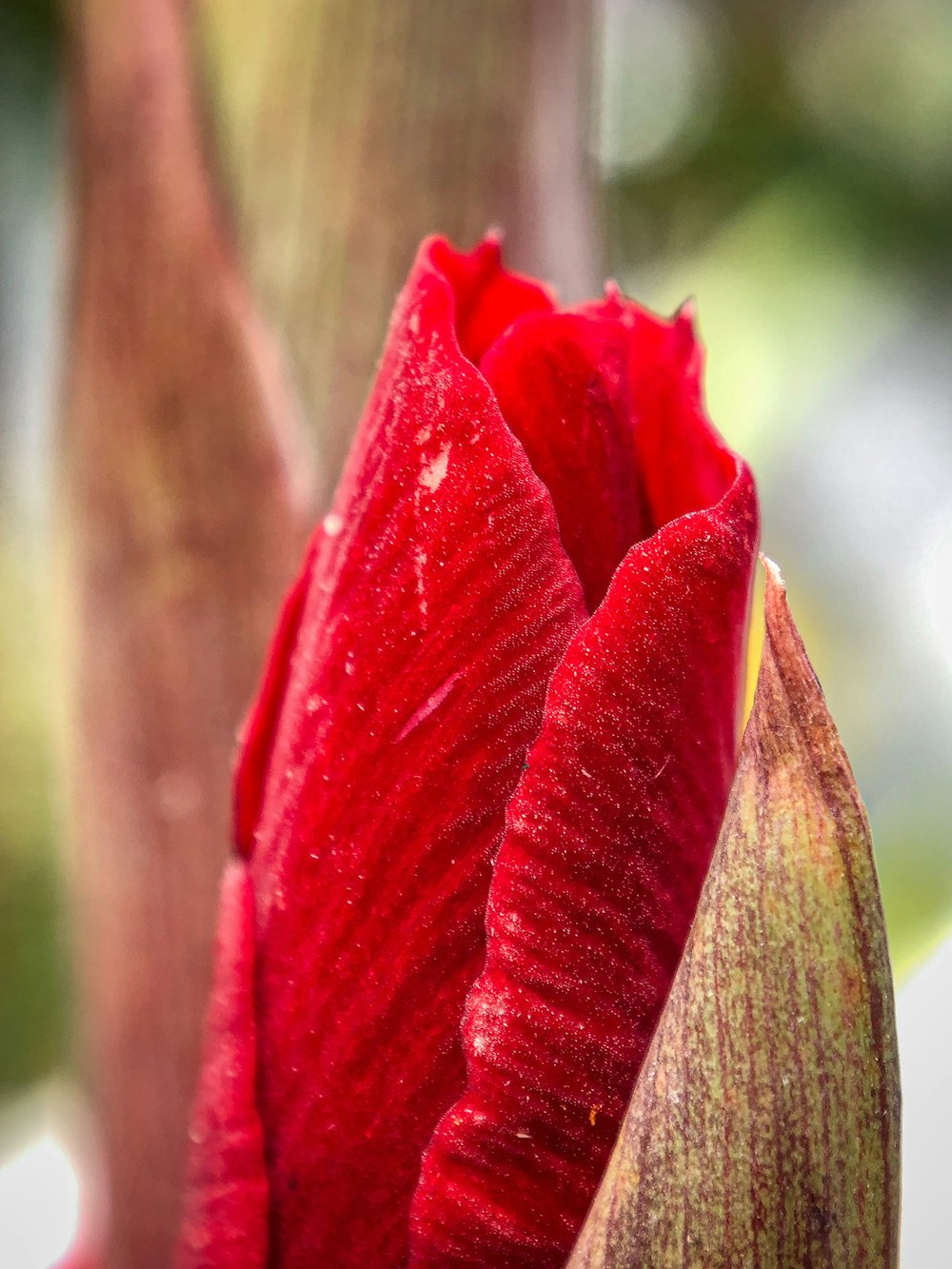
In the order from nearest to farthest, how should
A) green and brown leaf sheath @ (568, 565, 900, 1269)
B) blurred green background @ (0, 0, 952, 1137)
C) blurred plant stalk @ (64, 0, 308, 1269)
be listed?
green and brown leaf sheath @ (568, 565, 900, 1269) → blurred plant stalk @ (64, 0, 308, 1269) → blurred green background @ (0, 0, 952, 1137)

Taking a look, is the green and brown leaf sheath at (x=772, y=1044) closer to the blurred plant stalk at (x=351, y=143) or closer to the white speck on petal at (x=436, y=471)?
the white speck on petal at (x=436, y=471)

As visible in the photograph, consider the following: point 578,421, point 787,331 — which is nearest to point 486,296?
point 578,421

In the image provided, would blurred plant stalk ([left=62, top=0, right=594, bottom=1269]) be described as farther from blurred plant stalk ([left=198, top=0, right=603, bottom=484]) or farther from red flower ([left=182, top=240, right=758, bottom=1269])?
red flower ([left=182, top=240, right=758, bottom=1269])

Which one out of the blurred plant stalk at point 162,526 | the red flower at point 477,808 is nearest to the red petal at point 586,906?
the red flower at point 477,808

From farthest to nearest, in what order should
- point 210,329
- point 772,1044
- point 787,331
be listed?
1. point 787,331
2. point 210,329
3. point 772,1044

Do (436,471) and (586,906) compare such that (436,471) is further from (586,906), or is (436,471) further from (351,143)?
(351,143)

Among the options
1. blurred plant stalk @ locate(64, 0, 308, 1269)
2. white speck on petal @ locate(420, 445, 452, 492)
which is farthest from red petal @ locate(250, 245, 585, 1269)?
blurred plant stalk @ locate(64, 0, 308, 1269)
